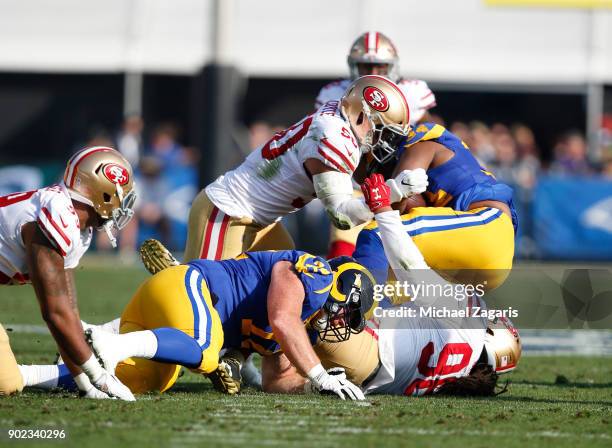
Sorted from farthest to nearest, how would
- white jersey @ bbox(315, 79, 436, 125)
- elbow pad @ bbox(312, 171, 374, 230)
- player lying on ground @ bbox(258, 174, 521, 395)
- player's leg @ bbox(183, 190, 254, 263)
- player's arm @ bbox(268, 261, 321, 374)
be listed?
white jersey @ bbox(315, 79, 436, 125) → player's leg @ bbox(183, 190, 254, 263) → elbow pad @ bbox(312, 171, 374, 230) → player lying on ground @ bbox(258, 174, 521, 395) → player's arm @ bbox(268, 261, 321, 374)

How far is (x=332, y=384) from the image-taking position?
526 cm

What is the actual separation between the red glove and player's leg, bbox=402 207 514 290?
15.5 inches

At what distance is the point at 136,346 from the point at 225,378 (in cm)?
69

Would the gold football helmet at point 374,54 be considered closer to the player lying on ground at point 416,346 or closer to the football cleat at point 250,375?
the player lying on ground at point 416,346

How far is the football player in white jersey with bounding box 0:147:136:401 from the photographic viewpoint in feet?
A: 16.2

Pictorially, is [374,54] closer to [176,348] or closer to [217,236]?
[217,236]

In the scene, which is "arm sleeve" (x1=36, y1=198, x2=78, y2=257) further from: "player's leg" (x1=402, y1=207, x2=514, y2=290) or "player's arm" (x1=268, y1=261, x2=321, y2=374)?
"player's leg" (x1=402, y1=207, x2=514, y2=290)

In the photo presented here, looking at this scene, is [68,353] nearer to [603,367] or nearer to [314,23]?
[603,367]

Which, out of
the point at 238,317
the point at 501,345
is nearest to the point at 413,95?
the point at 501,345

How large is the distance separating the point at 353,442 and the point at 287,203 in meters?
2.42

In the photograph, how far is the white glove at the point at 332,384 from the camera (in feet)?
17.2

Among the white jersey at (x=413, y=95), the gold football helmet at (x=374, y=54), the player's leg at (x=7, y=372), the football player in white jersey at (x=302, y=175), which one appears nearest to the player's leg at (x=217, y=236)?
the football player in white jersey at (x=302, y=175)

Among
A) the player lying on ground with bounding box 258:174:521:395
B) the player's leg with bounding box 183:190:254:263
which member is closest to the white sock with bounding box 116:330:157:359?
the player lying on ground with bounding box 258:174:521:395

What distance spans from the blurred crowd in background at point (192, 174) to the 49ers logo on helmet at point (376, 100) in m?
8.55
